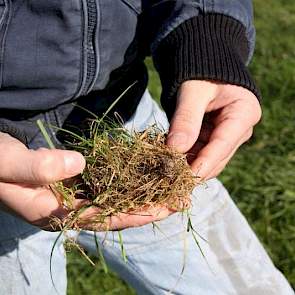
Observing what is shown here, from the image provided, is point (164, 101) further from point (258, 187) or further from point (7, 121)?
point (258, 187)

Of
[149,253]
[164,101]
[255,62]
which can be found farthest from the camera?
[255,62]

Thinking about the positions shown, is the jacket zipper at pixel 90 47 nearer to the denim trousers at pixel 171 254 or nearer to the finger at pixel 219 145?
the denim trousers at pixel 171 254

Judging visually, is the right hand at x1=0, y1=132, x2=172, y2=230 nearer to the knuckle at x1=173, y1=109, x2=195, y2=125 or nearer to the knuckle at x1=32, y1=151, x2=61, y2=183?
the knuckle at x1=32, y1=151, x2=61, y2=183

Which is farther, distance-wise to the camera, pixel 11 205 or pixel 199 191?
pixel 199 191

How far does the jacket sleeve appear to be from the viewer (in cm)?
163

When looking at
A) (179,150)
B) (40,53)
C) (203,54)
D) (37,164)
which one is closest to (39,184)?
(37,164)

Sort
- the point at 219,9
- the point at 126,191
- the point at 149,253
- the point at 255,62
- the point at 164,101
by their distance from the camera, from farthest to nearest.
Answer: the point at 255,62, the point at 149,253, the point at 219,9, the point at 164,101, the point at 126,191

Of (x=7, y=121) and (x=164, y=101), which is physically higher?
(x=164, y=101)

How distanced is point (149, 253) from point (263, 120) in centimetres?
178

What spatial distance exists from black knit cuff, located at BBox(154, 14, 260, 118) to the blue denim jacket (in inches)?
0.8

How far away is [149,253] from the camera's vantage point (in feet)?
6.32

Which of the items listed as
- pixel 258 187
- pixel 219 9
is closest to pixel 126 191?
pixel 219 9

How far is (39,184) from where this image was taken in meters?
1.43

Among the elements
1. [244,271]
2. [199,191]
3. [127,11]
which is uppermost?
[127,11]
